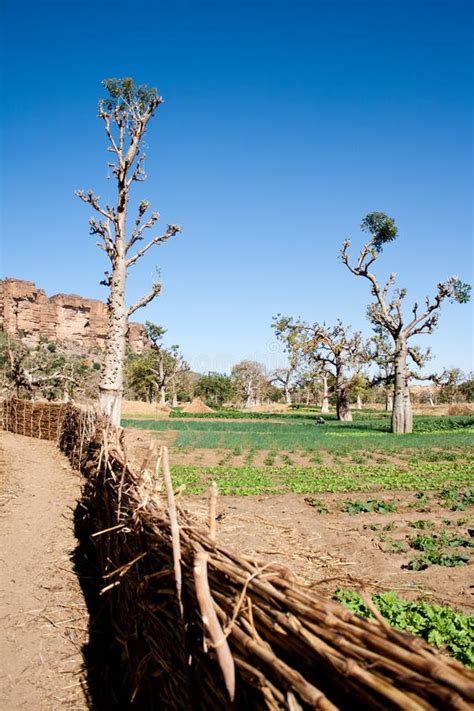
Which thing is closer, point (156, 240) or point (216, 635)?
point (216, 635)

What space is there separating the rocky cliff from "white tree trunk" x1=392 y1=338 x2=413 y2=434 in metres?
94.7

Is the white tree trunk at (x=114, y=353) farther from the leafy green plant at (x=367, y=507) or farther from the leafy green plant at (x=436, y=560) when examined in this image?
the leafy green plant at (x=436, y=560)

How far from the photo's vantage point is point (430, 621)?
4.73 m

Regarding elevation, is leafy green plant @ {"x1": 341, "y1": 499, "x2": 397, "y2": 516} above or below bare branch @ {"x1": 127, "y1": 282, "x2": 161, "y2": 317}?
below

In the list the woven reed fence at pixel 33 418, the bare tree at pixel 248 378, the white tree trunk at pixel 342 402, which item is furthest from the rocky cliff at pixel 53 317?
the woven reed fence at pixel 33 418

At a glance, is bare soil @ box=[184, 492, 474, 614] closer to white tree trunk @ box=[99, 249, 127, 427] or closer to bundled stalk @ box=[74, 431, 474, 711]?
Answer: bundled stalk @ box=[74, 431, 474, 711]

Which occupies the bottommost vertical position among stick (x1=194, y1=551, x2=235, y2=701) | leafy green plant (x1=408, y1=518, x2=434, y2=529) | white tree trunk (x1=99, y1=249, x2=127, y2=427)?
leafy green plant (x1=408, y1=518, x2=434, y2=529)

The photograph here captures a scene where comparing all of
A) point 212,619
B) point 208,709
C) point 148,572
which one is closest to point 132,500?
point 148,572

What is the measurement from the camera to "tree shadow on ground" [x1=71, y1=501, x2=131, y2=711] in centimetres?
397

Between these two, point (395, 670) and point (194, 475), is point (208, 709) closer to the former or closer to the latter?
point (395, 670)

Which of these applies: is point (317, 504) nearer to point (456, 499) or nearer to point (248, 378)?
point (456, 499)

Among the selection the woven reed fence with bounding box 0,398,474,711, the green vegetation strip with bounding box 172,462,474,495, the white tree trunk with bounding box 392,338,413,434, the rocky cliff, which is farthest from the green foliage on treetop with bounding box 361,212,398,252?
the rocky cliff

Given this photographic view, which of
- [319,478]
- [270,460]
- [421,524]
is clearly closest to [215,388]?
[270,460]

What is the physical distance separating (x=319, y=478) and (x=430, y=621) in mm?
9559
